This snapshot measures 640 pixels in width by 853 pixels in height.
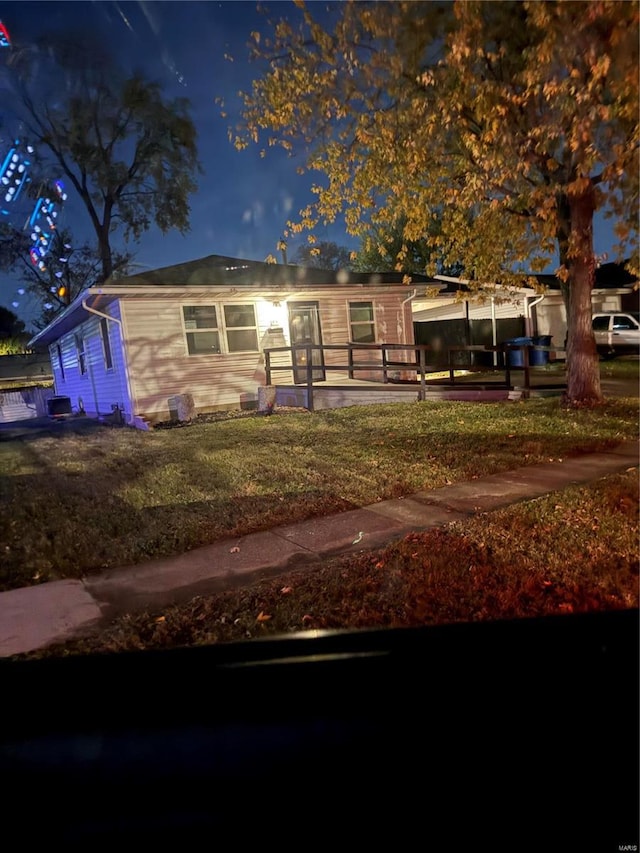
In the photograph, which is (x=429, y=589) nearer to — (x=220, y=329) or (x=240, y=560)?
(x=240, y=560)

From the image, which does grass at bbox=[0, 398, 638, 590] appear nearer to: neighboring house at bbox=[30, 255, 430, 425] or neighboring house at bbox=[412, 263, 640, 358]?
neighboring house at bbox=[30, 255, 430, 425]

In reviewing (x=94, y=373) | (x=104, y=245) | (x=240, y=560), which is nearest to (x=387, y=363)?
(x=94, y=373)

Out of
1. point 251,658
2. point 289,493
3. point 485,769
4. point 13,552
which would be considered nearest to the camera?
point 485,769

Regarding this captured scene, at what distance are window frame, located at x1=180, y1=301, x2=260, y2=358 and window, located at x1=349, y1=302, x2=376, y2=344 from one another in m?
2.86

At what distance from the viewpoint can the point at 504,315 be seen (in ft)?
78.4

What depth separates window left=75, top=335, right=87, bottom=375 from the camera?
17.8 metres

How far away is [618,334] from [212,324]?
14.7 meters

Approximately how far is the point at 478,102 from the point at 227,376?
344 inches

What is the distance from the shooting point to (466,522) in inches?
188

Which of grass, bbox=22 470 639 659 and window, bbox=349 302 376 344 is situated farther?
window, bbox=349 302 376 344

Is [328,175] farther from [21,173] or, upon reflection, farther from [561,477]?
[21,173]

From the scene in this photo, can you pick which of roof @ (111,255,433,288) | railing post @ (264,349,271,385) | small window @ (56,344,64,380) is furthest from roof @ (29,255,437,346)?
small window @ (56,344,64,380)

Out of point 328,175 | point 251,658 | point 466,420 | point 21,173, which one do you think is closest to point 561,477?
point 466,420

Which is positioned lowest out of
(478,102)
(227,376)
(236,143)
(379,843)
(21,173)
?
(379,843)
